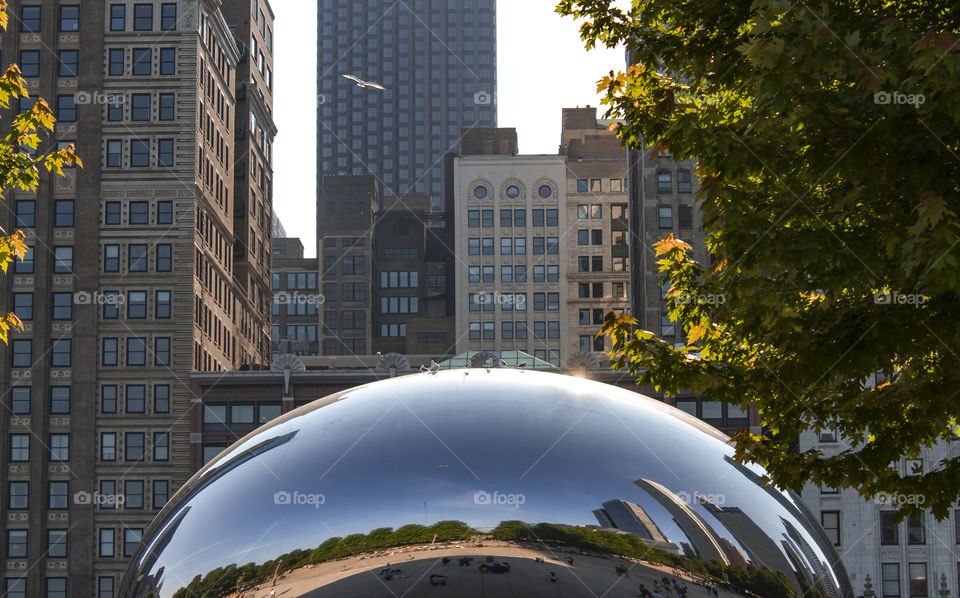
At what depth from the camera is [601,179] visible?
12050 centimetres

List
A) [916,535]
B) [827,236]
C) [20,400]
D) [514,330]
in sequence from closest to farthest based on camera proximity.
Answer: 1. [827,236]
2. [916,535]
3. [20,400]
4. [514,330]

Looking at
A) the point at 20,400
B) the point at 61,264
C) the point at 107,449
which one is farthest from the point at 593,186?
the point at 20,400

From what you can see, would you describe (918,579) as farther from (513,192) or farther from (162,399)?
(513,192)

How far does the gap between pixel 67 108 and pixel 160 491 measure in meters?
26.8

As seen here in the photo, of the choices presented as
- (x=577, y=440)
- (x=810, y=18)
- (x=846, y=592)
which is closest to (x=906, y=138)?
(x=810, y=18)

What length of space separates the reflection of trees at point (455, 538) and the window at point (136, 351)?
253 ft

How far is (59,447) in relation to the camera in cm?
7844

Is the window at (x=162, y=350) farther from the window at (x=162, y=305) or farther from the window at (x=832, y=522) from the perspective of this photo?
the window at (x=832, y=522)

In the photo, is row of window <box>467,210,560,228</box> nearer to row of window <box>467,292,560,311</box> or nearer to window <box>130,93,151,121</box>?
row of window <box>467,292,560,311</box>

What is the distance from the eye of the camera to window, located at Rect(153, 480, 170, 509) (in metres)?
77.2

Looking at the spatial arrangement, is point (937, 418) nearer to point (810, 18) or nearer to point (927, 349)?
point (927, 349)

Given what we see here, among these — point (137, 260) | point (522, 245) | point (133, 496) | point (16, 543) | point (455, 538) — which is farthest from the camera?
point (522, 245)

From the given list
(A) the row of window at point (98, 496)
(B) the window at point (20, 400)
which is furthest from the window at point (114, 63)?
(A) the row of window at point (98, 496)

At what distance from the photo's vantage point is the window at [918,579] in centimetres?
7225
